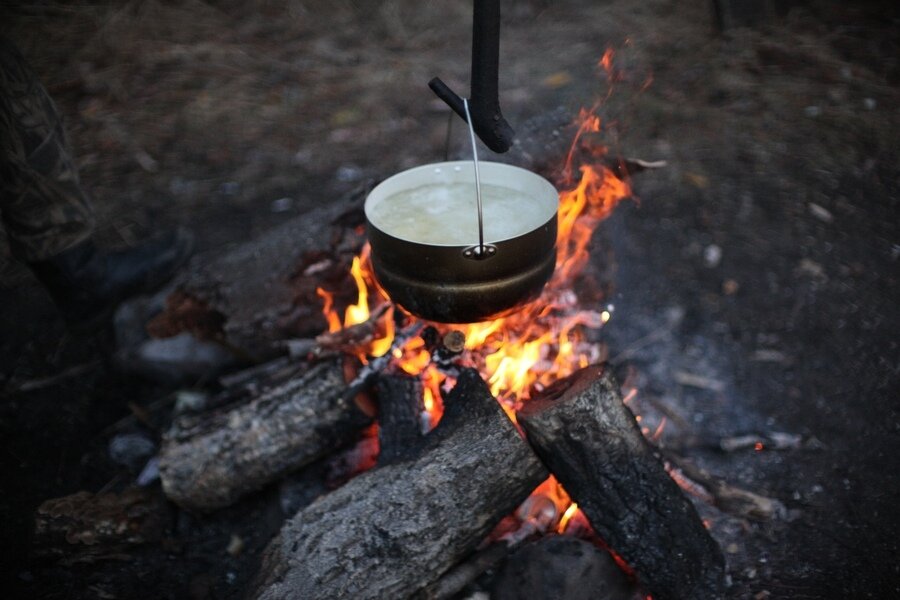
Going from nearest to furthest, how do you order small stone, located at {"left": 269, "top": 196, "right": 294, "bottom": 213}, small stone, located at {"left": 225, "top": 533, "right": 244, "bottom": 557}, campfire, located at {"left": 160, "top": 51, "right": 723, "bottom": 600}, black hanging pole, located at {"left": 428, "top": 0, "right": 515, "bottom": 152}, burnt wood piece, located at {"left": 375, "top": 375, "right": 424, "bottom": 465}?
black hanging pole, located at {"left": 428, "top": 0, "right": 515, "bottom": 152} → campfire, located at {"left": 160, "top": 51, "right": 723, "bottom": 600} → burnt wood piece, located at {"left": 375, "top": 375, "right": 424, "bottom": 465} → small stone, located at {"left": 225, "top": 533, "right": 244, "bottom": 557} → small stone, located at {"left": 269, "top": 196, "right": 294, "bottom": 213}

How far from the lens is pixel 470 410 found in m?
2.15

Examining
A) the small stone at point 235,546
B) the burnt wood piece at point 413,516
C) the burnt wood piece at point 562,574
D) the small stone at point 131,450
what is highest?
the burnt wood piece at point 413,516

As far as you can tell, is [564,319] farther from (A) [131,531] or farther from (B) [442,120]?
(B) [442,120]

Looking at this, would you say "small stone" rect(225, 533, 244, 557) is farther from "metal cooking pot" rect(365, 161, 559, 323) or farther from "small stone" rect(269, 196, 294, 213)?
"small stone" rect(269, 196, 294, 213)

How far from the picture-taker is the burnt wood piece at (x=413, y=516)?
194 cm

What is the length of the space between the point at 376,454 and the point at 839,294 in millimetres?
2596

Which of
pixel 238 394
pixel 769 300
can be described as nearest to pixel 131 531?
pixel 238 394

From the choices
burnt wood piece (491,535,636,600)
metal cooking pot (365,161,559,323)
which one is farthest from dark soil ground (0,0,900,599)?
metal cooking pot (365,161,559,323)

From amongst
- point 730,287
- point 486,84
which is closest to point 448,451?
point 486,84

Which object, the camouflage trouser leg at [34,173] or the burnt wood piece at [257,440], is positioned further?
the camouflage trouser leg at [34,173]

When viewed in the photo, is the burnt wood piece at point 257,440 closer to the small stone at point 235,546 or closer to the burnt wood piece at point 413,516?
the small stone at point 235,546

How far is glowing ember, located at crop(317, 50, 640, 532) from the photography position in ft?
8.34

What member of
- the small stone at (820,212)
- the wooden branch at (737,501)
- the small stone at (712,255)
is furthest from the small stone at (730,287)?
the wooden branch at (737,501)

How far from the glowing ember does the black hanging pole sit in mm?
670
